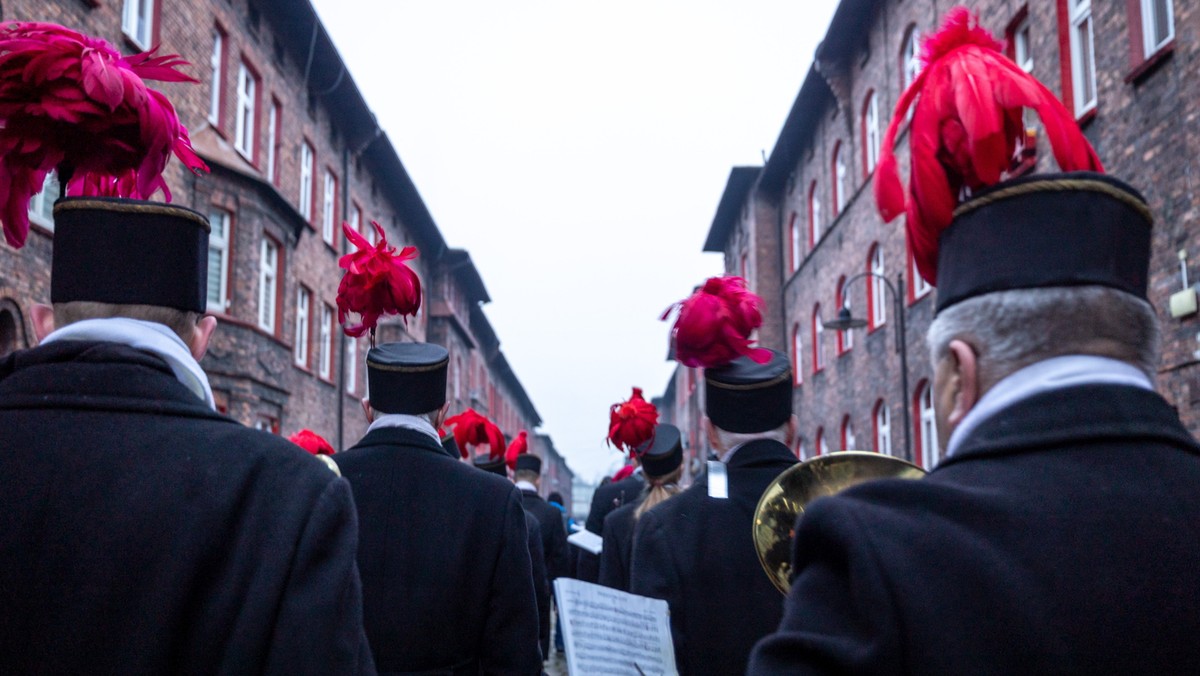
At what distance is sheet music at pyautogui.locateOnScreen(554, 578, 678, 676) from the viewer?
2484mm

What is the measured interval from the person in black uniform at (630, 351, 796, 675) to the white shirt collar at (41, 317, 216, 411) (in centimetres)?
182

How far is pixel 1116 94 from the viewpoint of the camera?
33.6 ft

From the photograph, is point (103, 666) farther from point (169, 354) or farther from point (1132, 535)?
point (1132, 535)

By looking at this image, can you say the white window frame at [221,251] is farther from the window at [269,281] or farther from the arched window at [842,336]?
the arched window at [842,336]

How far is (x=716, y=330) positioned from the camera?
389 centimetres

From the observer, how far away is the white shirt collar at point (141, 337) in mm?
2006

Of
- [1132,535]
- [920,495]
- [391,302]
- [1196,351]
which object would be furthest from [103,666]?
[1196,351]

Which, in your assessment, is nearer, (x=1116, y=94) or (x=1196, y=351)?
(x=1196, y=351)

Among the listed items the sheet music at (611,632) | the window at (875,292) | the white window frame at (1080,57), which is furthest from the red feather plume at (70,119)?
the window at (875,292)

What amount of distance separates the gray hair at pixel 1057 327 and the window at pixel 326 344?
886 inches

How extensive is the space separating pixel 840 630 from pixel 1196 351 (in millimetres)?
8491

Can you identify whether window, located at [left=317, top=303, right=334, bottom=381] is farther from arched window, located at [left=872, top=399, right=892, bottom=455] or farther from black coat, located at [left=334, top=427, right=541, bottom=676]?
black coat, located at [left=334, top=427, right=541, bottom=676]

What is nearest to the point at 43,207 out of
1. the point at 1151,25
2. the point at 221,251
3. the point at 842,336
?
the point at 221,251

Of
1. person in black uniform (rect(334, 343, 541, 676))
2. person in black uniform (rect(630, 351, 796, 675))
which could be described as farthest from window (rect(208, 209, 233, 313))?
person in black uniform (rect(630, 351, 796, 675))
